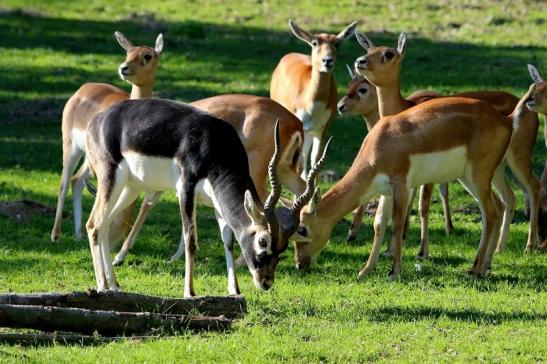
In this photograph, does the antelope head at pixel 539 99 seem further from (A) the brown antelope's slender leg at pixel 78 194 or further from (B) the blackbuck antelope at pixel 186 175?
(A) the brown antelope's slender leg at pixel 78 194

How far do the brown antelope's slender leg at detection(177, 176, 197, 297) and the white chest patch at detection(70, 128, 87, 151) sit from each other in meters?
3.22

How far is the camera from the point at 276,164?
346 inches

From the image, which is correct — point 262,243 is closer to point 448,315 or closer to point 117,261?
point 448,315

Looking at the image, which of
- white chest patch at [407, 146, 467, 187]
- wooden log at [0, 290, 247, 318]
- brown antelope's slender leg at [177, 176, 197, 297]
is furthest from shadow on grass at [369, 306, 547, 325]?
white chest patch at [407, 146, 467, 187]

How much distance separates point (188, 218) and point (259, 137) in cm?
193

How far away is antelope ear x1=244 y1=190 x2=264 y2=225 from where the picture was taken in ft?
28.6

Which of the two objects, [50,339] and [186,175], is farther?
[186,175]

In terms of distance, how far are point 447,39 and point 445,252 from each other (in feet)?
35.0

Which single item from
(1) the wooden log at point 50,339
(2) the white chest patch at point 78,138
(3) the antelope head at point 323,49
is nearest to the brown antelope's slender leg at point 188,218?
(1) the wooden log at point 50,339

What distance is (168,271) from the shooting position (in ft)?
35.1

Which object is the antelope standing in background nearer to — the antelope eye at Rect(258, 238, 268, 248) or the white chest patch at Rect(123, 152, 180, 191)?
the white chest patch at Rect(123, 152, 180, 191)

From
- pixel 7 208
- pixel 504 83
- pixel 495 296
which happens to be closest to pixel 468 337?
pixel 495 296

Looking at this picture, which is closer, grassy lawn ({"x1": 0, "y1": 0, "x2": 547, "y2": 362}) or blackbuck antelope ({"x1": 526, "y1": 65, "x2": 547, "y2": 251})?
grassy lawn ({"x1": 0, "y1": 0, "x2": 547, "y2": 362})

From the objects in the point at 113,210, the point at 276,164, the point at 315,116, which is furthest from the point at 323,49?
the point at 276,164
